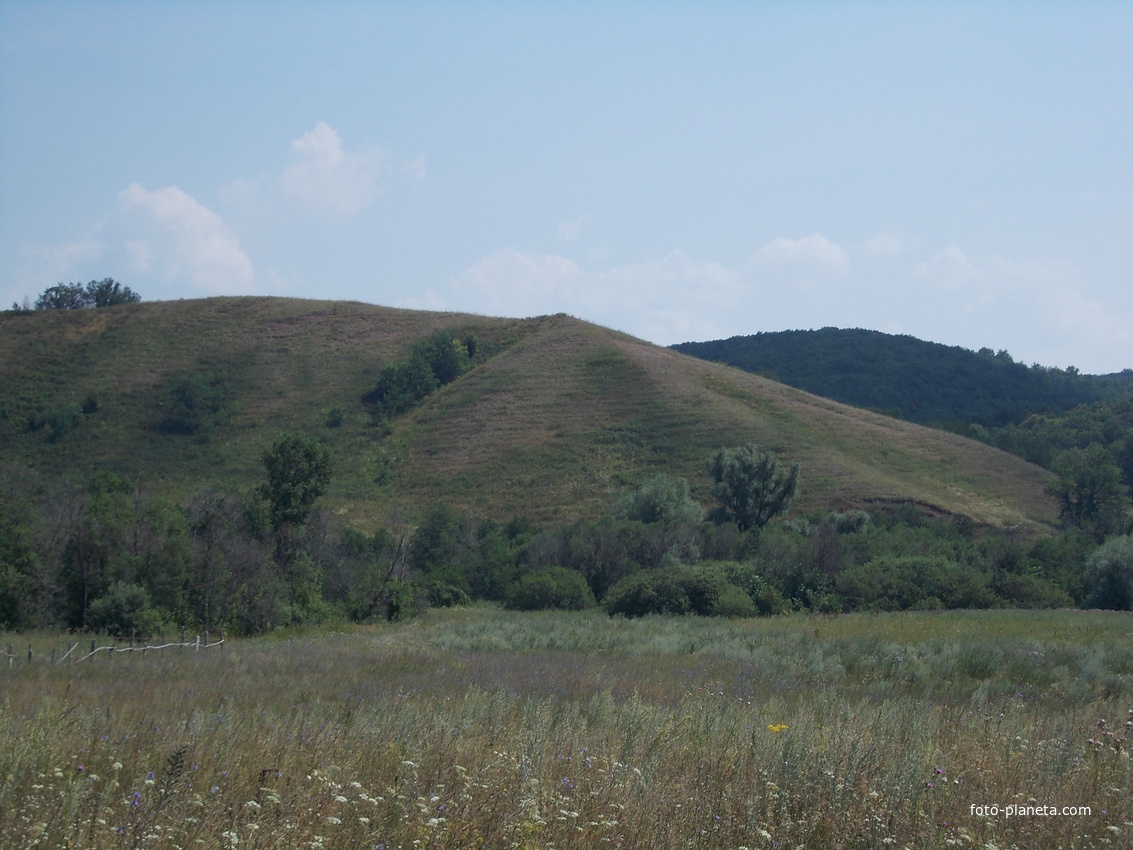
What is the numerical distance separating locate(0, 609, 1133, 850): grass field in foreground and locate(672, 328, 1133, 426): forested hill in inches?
4220

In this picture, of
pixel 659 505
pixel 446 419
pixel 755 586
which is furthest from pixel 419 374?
pixel 755 586

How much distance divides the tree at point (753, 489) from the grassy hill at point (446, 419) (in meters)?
2.22

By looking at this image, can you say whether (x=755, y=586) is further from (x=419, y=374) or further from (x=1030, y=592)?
(x=419, y=374)

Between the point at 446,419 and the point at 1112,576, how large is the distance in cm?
4788

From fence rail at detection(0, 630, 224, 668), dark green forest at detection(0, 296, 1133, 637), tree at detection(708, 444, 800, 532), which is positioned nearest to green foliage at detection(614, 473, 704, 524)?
dark green forest at detection(0, 296, 1133, 637)

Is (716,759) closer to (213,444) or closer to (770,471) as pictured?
(770,471)

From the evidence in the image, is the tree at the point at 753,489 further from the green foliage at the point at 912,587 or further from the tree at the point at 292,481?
the tree at the point at 292,481

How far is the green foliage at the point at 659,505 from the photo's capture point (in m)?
44.7

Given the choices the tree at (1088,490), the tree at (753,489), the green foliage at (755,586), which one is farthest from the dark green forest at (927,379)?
the green foliage at (755,586)

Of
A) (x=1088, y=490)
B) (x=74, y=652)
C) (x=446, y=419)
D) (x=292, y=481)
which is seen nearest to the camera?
(x=74, y=652)

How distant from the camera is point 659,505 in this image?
45500mm

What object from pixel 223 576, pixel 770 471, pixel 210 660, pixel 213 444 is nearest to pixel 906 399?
pixel 770 471

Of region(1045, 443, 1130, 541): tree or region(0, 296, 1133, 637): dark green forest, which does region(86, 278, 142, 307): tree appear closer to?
region(0, 296, 1133, 637): dark green forest

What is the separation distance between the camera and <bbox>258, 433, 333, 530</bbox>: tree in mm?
30641
